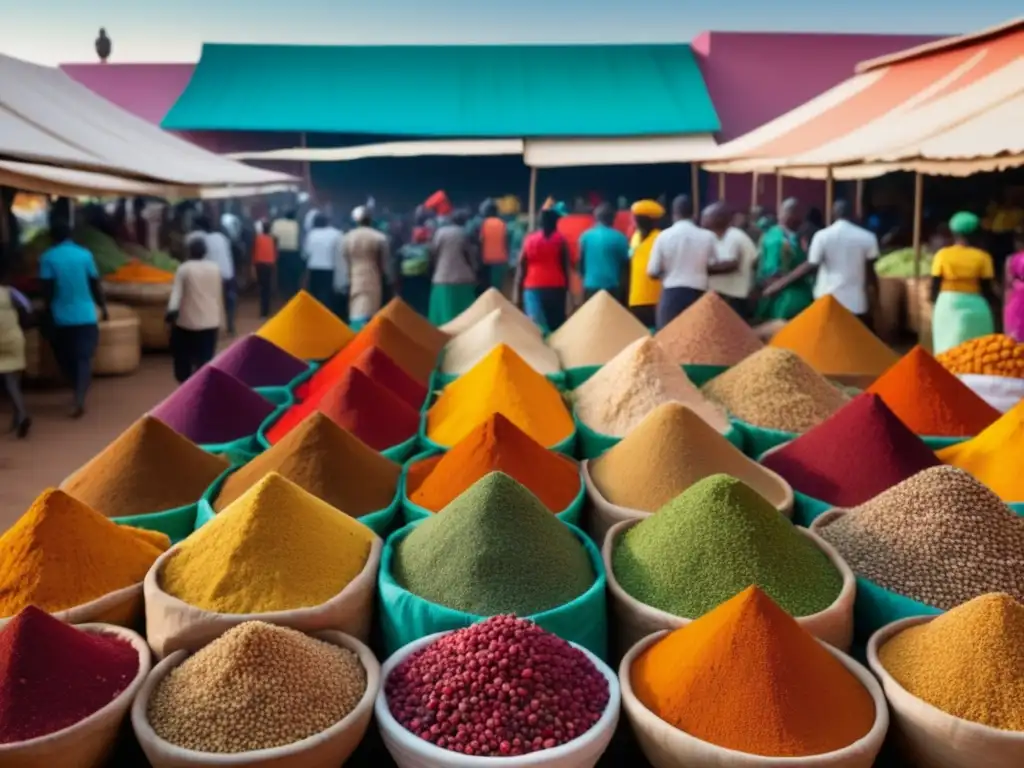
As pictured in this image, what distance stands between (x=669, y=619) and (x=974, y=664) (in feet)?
1.30

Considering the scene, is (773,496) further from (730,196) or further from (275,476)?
(730,196)

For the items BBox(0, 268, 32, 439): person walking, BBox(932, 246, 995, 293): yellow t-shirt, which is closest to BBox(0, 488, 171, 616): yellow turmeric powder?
BBox(0, 268, 32, 439): person walking

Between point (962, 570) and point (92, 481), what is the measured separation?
5.22 feet

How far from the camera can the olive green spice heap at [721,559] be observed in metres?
1.42

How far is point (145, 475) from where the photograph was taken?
1855mm

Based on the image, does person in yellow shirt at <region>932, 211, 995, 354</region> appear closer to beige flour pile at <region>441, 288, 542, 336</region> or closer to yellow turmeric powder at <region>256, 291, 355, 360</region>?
beige flour pile at <region>441, 288, 542, 336</region>

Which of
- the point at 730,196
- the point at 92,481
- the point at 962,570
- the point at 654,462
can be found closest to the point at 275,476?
the point at 92,481

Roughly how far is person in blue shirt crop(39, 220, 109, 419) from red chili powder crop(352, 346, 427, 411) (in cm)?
277

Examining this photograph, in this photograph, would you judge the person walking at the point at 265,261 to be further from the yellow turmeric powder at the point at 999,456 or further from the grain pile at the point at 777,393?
the yellow turmeric powder at the point at 999,456

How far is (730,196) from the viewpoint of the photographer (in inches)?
457

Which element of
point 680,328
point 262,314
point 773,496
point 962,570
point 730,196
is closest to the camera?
point 962,570

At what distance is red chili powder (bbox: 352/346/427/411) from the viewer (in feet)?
8.40

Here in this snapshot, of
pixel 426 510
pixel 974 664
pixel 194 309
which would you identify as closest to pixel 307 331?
pixel 194 309

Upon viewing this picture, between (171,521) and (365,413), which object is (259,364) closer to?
(365,413)
